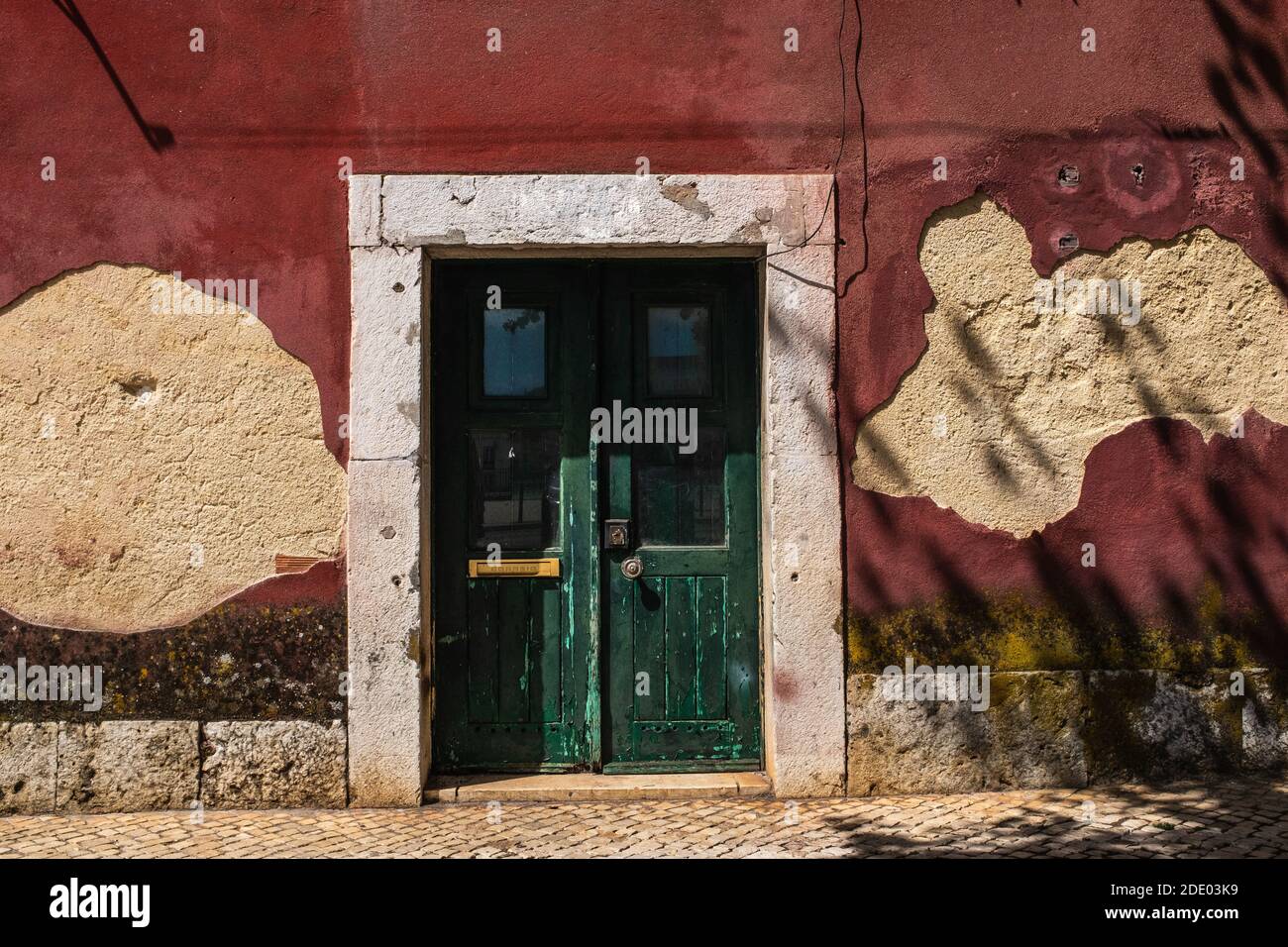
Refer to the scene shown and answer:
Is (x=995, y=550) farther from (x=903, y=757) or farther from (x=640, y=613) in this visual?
(x=640, y=613)

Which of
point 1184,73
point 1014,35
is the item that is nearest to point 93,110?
point 1014,35

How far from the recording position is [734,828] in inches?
155

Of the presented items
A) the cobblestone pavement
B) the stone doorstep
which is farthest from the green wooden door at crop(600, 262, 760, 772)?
the cobblestone pavement

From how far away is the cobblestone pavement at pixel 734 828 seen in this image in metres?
3.71

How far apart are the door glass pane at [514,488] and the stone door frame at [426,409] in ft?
0.87

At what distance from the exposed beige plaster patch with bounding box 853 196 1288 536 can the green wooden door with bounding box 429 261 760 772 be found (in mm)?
721

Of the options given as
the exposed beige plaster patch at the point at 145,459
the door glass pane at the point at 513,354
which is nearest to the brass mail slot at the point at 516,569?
the exposed beige plaster patch at the point at 145,459

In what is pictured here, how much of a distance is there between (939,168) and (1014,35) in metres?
0.65

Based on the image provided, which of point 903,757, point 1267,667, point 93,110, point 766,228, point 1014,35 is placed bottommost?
point 903,757

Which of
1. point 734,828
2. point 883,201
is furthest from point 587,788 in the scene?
point 883,201

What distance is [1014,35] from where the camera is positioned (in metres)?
4.44

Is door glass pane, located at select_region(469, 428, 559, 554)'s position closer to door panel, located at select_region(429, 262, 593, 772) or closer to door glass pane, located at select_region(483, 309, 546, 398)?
door panel, located at select_region(429, 262, 593, 772)

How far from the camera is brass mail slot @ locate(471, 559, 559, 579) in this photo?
4.48m

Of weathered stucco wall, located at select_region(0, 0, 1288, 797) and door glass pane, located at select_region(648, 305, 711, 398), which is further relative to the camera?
door glass pane, located at select_region(648, 305, 711, 398)
